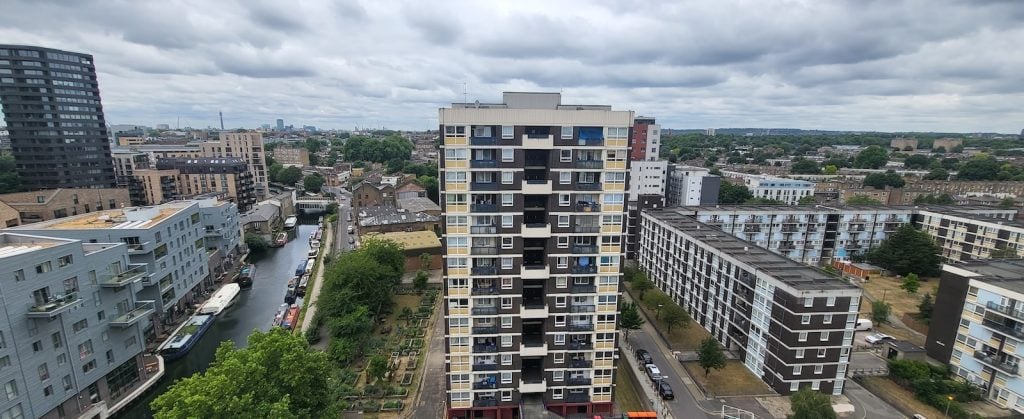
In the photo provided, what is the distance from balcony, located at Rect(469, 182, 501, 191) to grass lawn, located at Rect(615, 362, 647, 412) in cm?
2045

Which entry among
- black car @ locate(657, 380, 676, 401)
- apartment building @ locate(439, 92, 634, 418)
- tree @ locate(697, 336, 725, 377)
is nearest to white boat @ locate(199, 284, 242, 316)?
apartment building @ locate(439, 92, 634, 418)

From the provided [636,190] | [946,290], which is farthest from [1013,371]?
[636,190]

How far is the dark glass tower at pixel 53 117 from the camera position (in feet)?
275

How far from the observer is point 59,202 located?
73.1m

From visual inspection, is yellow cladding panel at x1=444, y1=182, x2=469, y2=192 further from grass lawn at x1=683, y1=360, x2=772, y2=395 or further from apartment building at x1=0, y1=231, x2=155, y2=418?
apartment building at x1=0, y1=231, x2=155, y2=418

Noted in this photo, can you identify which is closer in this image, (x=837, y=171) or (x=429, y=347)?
(x=429, y=347)

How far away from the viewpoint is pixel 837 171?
527 ft

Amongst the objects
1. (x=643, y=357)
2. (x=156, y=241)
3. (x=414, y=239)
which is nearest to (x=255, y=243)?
(x=414, y=239)

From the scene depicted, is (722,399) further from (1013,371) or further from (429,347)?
(429,347)

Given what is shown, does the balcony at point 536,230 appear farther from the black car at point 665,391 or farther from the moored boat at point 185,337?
the moored boat at point 185,337

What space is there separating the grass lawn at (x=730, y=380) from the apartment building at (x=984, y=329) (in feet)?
58.0

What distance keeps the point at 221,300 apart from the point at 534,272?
47.9 m

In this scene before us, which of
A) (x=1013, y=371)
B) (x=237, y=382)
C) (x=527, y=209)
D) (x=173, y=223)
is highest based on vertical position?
(x=527, y=209)

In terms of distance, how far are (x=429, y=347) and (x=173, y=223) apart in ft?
111
